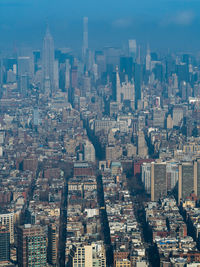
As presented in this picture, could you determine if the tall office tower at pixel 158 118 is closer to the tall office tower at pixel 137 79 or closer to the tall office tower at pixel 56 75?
the tall office tower at pixel 137 79

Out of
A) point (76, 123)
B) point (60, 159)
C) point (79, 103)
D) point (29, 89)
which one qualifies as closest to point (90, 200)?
point (60, 159)

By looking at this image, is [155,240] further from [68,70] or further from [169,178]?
[68,70]

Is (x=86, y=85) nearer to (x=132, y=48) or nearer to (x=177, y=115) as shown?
(x=132, y=48)

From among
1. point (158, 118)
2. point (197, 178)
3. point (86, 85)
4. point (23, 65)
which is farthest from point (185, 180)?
Result: point (23, 65)

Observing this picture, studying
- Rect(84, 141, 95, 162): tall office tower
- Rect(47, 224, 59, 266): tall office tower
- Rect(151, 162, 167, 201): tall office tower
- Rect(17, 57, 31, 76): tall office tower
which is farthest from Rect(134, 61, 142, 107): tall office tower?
Rect(47, 224, 59, 266): tall office tower

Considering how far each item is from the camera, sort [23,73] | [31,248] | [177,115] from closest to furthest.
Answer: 1. [31,248]
2. [177,115]
3. [23,73]

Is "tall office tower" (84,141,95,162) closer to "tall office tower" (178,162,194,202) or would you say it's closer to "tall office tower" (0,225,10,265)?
"tall office tower" (178,162,194,202)
